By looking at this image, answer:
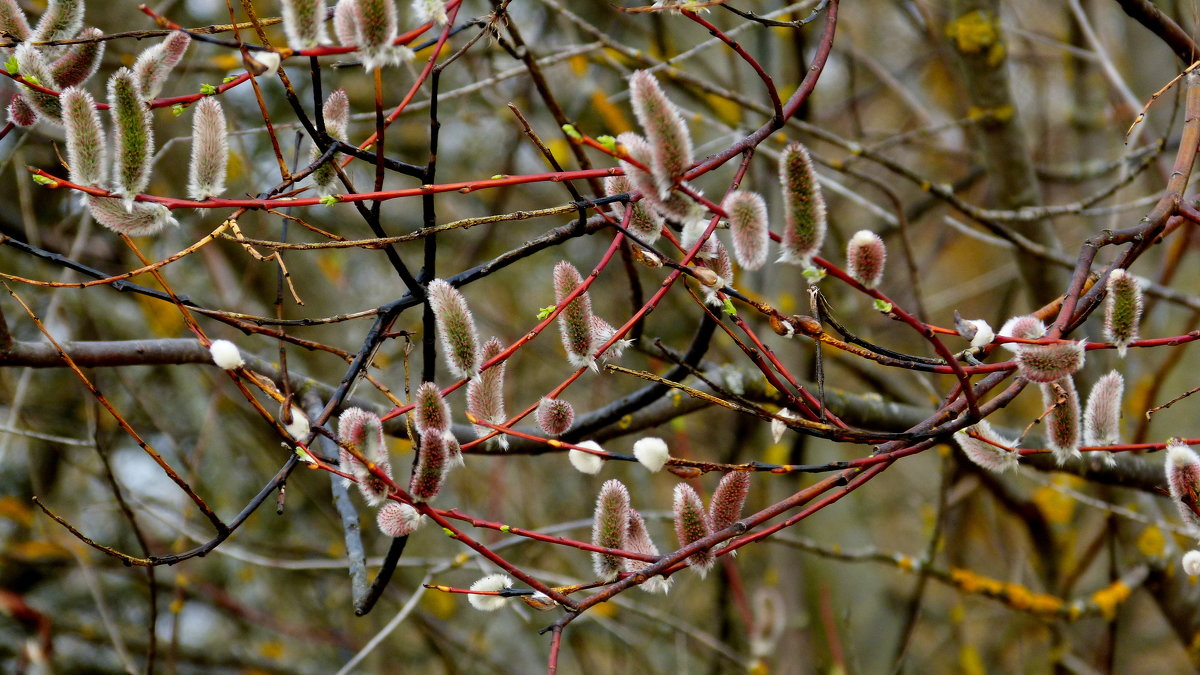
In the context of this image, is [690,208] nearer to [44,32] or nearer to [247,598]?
[44,32]

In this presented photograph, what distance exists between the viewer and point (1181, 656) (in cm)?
539

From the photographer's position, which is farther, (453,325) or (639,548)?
(639,548)

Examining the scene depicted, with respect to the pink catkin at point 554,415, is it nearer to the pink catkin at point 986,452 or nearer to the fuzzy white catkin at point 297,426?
the fuzzy white catkin at point 297,426

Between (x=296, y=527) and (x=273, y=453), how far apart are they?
30.9 inches

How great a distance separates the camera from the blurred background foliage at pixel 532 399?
3.50 metres

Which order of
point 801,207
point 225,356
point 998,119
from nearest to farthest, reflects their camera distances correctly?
point 801,207 < point 225,356 < point 998,119

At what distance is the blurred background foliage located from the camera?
3496mm

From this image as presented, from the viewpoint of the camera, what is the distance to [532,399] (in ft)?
16.4

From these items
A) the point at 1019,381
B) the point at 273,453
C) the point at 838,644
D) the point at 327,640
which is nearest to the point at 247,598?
the point at 327,640

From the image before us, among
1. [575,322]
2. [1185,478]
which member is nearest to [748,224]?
[575,322]

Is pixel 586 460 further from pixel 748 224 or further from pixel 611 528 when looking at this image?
pixel 748 224

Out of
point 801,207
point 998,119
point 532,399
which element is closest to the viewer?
point 801,207

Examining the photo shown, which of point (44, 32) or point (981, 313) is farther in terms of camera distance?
point (981, 313)

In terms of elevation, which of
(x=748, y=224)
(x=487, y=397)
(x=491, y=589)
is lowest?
(x=491, y=589)
